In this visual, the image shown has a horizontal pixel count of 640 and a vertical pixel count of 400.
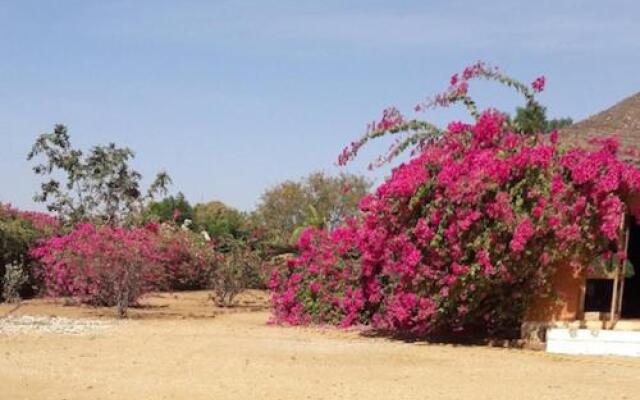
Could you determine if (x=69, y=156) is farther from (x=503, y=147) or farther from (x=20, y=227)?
(x=503, y=147)

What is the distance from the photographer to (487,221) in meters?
13.1

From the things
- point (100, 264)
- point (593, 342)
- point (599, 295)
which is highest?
point (599, 295)

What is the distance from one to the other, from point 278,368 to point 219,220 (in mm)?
33352

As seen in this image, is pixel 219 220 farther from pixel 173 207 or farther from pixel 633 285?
pixel 633 285

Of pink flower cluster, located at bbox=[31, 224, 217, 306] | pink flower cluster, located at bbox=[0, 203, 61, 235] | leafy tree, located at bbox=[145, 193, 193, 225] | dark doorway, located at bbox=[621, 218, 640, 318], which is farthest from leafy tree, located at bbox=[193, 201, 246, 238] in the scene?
dark doorway, located at bbox=[621, 218, 640, 318]

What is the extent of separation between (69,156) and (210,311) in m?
12.5

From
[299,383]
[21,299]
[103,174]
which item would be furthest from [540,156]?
[103,174]

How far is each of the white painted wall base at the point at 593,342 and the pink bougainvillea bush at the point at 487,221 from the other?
0.87 meters

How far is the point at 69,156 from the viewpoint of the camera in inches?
1214

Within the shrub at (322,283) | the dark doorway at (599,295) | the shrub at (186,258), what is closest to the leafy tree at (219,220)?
the shrub at (186,258)

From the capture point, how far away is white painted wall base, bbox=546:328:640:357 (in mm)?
12578

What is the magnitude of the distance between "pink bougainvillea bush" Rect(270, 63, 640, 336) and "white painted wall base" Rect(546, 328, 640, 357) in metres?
0.87

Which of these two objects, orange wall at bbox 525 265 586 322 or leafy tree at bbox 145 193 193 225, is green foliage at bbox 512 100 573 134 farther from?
leafy tree at bbox 145 193 193 225

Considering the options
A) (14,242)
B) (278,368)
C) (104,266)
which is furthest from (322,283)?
(14,242)
